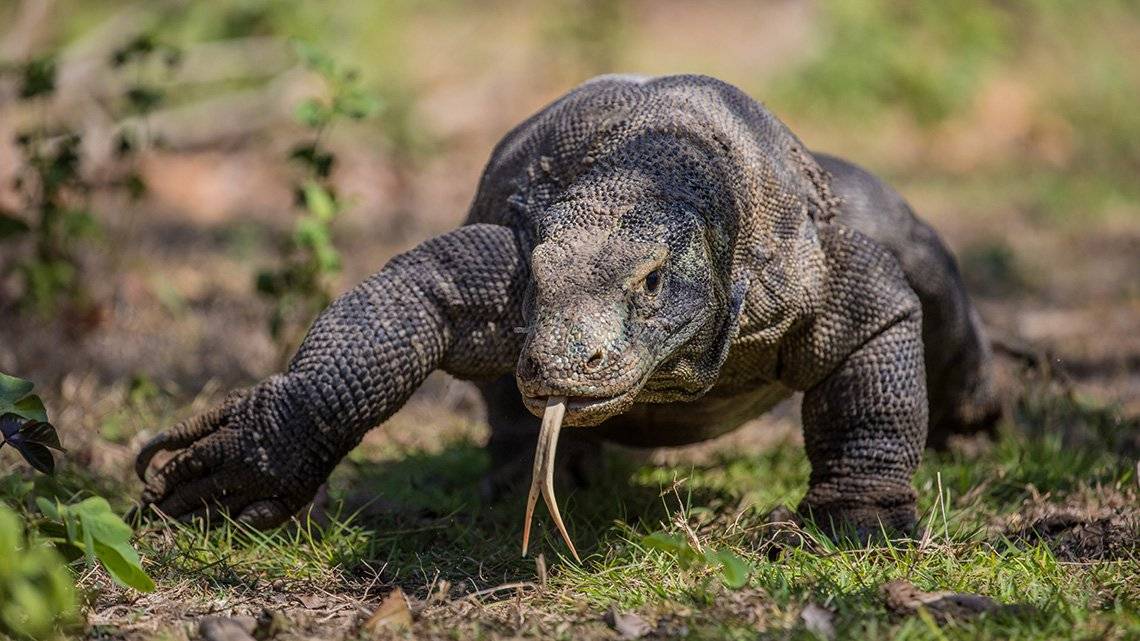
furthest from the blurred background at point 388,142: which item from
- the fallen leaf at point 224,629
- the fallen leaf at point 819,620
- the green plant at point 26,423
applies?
the fallen leaf at point 819,620

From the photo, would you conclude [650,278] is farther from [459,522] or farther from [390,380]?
[459,522]

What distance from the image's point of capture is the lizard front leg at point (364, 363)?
10.3ft

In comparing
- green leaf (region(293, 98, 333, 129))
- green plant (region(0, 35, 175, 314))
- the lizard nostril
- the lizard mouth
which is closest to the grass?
the lizard mouth

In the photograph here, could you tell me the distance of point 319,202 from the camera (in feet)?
15.6

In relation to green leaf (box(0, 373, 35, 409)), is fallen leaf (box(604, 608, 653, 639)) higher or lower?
lower

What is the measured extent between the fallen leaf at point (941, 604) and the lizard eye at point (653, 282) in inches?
29.6

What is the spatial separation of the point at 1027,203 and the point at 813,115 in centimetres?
240

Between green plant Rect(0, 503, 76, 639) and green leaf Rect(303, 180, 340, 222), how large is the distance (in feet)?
8.19

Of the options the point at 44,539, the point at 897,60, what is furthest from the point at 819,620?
the point at 897,60

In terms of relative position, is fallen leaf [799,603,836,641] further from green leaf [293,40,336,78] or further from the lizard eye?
green leaf [293,40,336,78]

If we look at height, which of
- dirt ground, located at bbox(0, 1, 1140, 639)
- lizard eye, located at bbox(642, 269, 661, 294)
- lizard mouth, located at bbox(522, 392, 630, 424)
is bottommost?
dirt ground, located at bbox(0, 1, 1140, 639)

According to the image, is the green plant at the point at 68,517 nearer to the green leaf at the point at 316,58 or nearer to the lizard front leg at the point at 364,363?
the lizard front leg at the point at 364,363

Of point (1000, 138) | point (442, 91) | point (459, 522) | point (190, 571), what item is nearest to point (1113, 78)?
point (1000, 138)

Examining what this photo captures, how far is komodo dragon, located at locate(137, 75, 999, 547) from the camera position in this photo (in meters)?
2.92
